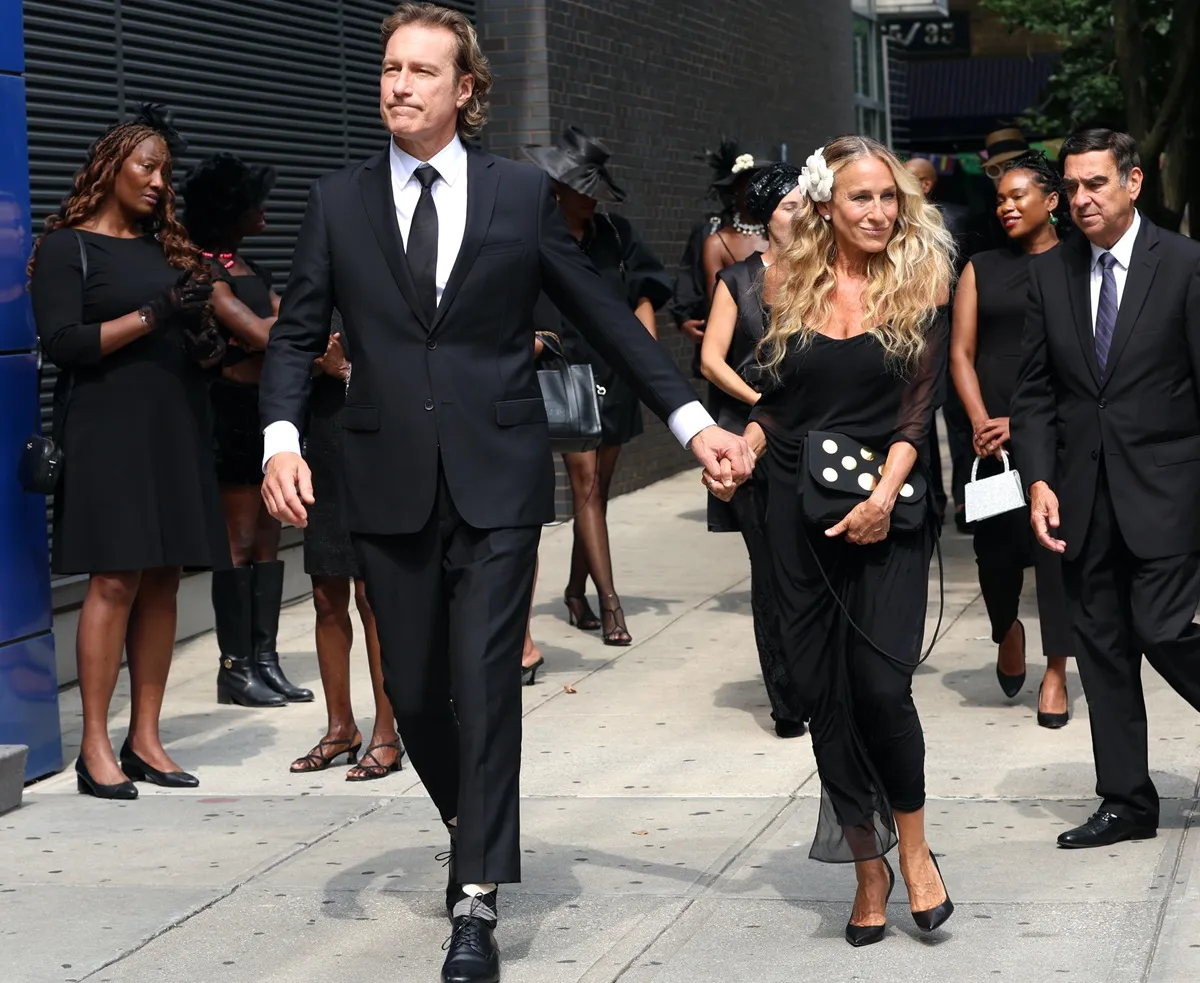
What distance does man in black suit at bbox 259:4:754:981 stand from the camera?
482 cm

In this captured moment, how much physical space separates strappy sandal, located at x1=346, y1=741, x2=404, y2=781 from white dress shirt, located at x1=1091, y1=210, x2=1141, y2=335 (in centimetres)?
272

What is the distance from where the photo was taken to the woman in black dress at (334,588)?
6.94 meters

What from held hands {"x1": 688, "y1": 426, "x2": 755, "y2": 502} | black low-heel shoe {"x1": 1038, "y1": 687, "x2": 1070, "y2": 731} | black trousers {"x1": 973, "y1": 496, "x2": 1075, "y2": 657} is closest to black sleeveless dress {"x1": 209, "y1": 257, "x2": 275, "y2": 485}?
black trousers {"x1": 973, "y1": 496, "x2": 1075, "y2": 657}

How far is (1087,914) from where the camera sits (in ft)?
16.7

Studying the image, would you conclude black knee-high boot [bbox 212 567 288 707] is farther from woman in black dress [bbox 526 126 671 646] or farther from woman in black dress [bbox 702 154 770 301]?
woman in black dress [bbox 702 154 770 301]

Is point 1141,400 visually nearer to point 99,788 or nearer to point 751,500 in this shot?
point 751,500

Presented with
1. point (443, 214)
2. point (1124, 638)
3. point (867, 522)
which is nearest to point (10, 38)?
point (443, 214)

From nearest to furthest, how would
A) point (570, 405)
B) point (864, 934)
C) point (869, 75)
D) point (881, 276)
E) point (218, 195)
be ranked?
1. point (864, 934)
2. point (881, 276)
3. point (570, 405)
4. point (218, 195)
5. point (869, 75)

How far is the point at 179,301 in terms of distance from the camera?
264 inches

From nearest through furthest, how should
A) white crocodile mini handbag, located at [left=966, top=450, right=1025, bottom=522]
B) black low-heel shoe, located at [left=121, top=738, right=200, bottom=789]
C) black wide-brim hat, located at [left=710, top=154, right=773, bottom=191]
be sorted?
white crocodile mini handbag, located at [left=966, top=450, right=1025, bottom=522] < black low-heel shoe, located at [left=121, top=738, right=200, bottom=789] < black wide-brim hat, located at [left=710, top=154, right=773, bottom=191]

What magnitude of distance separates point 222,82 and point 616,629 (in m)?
3.44

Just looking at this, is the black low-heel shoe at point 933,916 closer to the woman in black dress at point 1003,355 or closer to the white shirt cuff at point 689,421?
the white shirt cuff at point 689,421

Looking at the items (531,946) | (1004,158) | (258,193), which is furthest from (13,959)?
(1004,158)

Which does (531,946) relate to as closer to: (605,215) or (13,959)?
(13,959)
